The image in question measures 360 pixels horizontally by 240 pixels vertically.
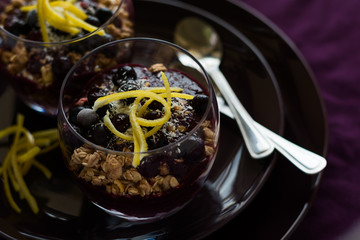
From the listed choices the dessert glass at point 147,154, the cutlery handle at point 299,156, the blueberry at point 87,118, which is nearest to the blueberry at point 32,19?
the dessert glass at point 147,154

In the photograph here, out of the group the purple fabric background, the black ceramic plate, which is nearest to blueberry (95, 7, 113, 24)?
the black ceramic plate

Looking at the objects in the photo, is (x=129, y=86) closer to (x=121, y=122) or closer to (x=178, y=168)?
(x=121, y=122)

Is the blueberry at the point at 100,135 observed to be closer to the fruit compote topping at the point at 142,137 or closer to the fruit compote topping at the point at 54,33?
the fruit compote topping at the point at 142,137

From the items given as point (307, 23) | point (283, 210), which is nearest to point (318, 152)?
point (283, 210)

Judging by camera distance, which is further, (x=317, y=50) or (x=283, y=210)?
(x=317, y=50)

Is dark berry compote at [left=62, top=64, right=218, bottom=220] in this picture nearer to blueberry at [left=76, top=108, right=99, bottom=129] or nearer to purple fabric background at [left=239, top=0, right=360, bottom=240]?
blueberry at [left=76, top=108, right=99, bottom=129]

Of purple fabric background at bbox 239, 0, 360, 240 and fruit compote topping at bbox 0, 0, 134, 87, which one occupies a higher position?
fruit compote topping at bbox 0, 0, 134, 87

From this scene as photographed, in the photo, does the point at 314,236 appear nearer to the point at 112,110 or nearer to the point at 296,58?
the point at 296,58
